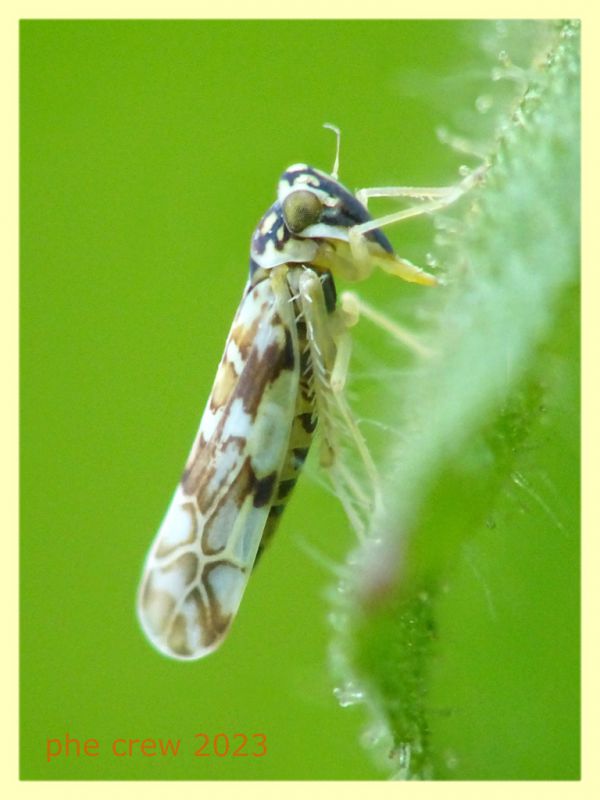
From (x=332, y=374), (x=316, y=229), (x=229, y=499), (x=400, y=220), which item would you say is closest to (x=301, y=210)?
(x=316, y=229)

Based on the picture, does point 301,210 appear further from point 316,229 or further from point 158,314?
point 158,314

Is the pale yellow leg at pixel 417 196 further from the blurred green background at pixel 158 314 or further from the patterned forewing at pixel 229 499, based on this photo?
the patterned forewing at pixel 229 499

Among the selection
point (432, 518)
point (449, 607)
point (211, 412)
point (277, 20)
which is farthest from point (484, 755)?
point (277, 20)

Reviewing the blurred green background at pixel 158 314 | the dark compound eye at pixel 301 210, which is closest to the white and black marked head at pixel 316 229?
the dark compound eye at pixel 301 210

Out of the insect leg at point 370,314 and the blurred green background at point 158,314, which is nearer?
the insect leg at point 370,314

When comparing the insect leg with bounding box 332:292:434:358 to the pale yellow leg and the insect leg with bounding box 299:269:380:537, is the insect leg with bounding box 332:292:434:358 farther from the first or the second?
the pale yellow leg

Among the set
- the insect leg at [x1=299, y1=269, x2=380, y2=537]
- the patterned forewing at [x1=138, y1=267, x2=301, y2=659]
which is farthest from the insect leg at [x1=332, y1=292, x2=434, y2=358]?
the patterned forewing at [x1=138, y1=267, x2=301, y2=659]
